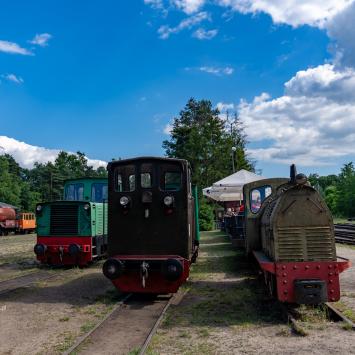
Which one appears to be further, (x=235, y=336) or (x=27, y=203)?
(x=27, y=203)

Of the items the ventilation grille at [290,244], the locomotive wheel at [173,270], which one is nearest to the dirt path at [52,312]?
the locomotive wheel at [173,270]

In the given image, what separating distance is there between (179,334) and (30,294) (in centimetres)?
455

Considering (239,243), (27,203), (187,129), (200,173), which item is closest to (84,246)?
(239,243)

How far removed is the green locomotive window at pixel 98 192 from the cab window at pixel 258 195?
589cm

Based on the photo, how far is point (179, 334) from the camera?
20.8 ft

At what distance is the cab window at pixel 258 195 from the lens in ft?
35.8

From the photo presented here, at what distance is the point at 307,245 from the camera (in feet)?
23.4

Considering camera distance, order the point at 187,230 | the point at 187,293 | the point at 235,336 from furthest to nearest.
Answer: the point at 187,293 < the point at 187,230 < the point at 235,336

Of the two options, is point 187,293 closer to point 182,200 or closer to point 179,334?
point 182,200

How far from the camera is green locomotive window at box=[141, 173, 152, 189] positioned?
8.98 metres

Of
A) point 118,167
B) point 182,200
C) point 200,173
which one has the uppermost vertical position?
point 200,173

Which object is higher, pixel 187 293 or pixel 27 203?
pixel 27 203

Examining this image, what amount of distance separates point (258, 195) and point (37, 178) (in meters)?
104

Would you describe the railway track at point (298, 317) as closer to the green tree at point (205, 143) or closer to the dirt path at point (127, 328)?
the dirt path at point (127, 328)
